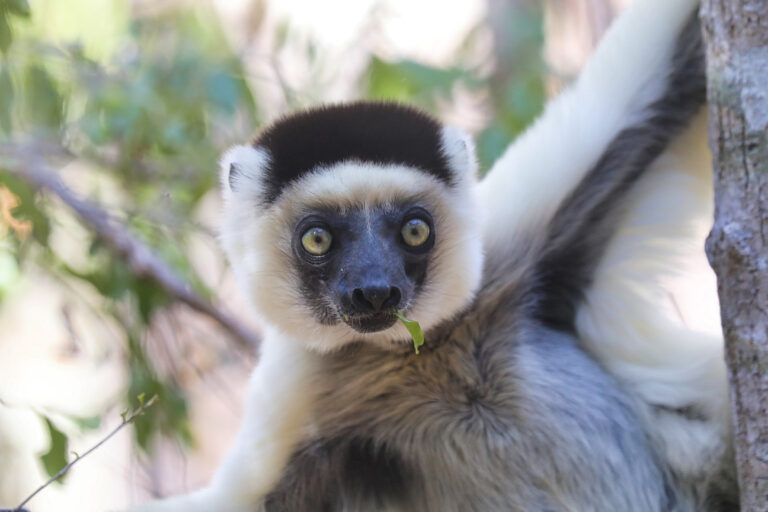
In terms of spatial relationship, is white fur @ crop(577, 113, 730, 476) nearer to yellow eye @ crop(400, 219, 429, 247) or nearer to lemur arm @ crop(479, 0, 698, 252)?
lemur arm @ crop(479, 0, 698, 252)

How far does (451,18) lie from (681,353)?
5178mm

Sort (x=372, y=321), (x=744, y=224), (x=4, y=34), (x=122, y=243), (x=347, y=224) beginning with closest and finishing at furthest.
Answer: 1. (x=744, y=224)
2. (x=4, y=34)
3. (x=372, y=321)
4. (x=347, y=224)
5. (x=122, y=243)

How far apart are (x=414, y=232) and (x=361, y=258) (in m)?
0.24

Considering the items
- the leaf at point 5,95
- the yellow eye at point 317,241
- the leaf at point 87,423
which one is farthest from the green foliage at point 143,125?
the yellow eye at point 317,241

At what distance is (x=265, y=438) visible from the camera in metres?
2.96

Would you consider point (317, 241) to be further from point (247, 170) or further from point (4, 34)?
point (4, 34)

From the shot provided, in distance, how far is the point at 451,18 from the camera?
7578 mm

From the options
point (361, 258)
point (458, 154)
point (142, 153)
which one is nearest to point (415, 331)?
point (361, 258)

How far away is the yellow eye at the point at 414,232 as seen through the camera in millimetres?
2926

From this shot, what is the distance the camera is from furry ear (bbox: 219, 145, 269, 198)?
9.93ft

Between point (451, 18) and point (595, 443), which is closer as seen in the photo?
point (595, 443)

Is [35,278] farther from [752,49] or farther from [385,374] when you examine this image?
[752,49]

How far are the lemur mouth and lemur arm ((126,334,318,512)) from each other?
31 centimetres

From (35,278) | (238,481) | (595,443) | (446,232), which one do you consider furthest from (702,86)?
(35,278)
